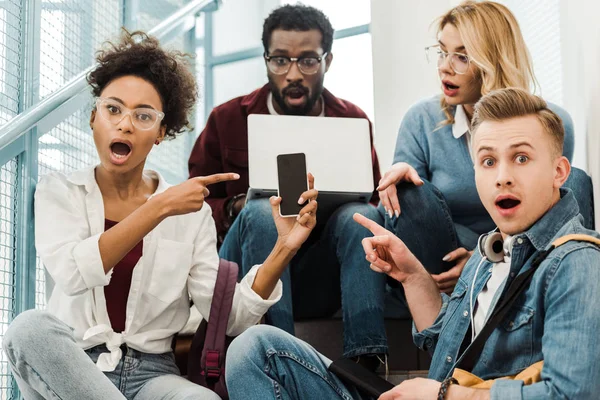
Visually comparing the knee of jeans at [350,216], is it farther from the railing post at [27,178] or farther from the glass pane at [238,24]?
the glass pane at [238,24]

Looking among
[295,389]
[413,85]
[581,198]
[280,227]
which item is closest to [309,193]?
[280,227]

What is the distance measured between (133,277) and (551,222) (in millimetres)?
1015

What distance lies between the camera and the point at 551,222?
157cm

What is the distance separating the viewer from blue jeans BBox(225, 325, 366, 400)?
63.1 inches

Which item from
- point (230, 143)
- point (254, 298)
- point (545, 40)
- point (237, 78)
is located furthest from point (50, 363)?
point (237, 78)

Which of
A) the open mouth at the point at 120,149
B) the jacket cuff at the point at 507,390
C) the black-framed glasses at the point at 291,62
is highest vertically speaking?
the black-framed glasses at the point at 291,62

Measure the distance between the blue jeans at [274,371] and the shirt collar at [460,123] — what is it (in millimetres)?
1051

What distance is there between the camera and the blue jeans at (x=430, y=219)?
2.15 meters

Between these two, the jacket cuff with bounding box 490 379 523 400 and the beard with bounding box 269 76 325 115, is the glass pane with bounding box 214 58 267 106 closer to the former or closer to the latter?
the beard with bounding box 269 76 325 115

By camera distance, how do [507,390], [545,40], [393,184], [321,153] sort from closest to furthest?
[507,390] < [393,184] < [321,153] < [545,40]

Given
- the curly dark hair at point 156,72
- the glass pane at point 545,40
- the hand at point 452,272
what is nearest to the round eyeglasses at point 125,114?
the curly dark hair at point 156,72

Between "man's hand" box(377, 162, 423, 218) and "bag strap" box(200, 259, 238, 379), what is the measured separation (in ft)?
1.49

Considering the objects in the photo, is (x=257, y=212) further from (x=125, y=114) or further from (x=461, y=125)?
(x=461, y=125)

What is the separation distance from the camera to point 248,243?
2180mm
